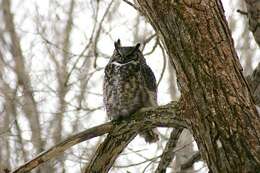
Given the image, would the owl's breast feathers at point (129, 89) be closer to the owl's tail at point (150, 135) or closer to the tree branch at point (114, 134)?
the owl's tail at point (150, 135)

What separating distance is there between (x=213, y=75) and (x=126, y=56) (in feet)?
6.10

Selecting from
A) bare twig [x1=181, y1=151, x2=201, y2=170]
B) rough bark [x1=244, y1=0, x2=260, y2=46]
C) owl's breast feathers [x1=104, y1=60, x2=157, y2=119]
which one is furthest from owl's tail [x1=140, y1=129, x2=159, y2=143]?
rough bark [x1=244, y1=0, x2=260, y2=46]

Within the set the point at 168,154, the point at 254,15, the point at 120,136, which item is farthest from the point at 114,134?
the point at 254,15

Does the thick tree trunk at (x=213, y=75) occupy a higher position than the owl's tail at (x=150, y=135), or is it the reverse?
the owl's tail at (x=150, y=135)

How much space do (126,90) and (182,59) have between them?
1676 millimetres

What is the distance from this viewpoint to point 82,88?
6.61 m

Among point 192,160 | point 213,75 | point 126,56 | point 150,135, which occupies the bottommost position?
point 213,75

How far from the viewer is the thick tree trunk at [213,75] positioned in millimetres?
2428

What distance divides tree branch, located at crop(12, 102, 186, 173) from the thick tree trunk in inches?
10.0

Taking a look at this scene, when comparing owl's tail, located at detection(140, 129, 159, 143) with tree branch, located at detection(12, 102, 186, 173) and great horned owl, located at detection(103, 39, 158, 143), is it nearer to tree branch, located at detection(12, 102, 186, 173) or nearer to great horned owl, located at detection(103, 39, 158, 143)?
great horned owl, located at detection(103, 39, 158, 143)

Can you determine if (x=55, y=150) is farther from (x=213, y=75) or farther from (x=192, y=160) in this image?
(x=192, y=160)

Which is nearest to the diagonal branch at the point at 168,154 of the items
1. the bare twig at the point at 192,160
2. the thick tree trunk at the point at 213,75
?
the bare twig at the point at 192,160

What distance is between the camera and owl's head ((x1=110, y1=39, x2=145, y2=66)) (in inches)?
166

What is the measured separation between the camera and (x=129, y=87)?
4098 mm
